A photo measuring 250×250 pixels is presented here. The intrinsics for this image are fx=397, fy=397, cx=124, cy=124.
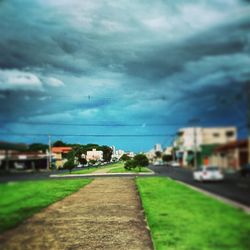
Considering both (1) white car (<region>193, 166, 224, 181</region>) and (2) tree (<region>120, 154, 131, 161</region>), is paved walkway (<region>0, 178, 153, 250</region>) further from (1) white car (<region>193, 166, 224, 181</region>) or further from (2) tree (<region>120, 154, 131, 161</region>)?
(1) white car (<region>193, 166, 224, 181</region>)

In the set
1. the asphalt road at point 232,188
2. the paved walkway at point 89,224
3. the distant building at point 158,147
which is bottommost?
the paved walkway at point 89,224

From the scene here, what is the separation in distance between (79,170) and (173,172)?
24.3 inches

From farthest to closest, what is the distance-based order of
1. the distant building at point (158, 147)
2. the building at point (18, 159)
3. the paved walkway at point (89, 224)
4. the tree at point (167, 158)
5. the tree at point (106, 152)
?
the paved walkway at point (89, 224)
the tree at point (106, 152)
the tree at point (167, 158)
the distant building at point (158, 147)
the building at point (18, 159)

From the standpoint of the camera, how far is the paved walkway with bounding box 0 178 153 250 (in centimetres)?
344

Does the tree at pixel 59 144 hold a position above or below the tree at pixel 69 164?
above

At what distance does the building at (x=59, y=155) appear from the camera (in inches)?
89.7

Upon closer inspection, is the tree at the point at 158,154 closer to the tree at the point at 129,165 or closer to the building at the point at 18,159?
the tree at the point at 129,165

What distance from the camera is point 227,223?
4.99 ft

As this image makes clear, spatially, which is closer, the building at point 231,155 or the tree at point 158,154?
the building at point 231,155

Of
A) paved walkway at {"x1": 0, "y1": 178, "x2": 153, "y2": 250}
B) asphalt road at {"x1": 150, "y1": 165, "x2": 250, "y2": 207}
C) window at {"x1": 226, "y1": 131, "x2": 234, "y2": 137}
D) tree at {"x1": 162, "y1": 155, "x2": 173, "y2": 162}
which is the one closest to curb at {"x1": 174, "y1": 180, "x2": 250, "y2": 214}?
asphalt road at {"x1": 150, "y1": 165, "x2": 250, "y2": 207}

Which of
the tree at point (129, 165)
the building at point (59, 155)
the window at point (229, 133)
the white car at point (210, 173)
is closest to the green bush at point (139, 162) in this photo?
the tree at point (129, 165)

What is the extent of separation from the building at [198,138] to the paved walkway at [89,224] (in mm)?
1129

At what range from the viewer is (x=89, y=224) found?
5348 mm

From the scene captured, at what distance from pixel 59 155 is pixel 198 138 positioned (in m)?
1.02
